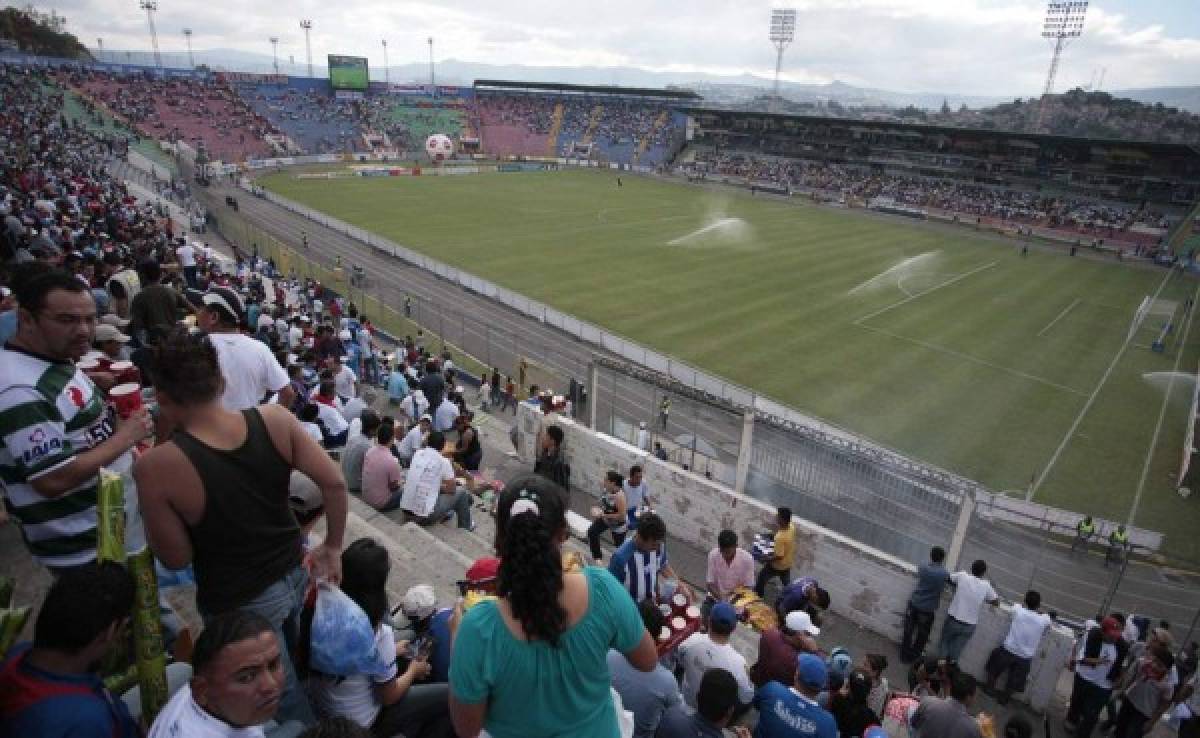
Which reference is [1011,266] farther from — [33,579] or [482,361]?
[33,579]

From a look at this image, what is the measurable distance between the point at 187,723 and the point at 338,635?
0.91m

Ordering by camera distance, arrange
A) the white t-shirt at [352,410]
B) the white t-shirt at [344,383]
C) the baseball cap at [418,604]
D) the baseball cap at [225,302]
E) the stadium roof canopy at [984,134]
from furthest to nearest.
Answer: the stadium roof canopy at [984,134], the white t-shirt at [344,383], the white t-shirt at [352,410], the baseball cap at [225,302], the baseball cap at [418,604]

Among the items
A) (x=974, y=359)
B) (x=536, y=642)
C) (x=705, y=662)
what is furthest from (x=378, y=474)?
(x=974, y=359)

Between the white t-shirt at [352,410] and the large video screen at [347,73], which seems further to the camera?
the large video screen at [347,73]

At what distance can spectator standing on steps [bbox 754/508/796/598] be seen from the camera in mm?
8594

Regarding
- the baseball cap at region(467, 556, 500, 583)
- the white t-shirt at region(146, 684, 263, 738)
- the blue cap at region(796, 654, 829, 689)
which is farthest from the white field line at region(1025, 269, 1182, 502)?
the white t-shirt at region(146, 684, 263, 738)

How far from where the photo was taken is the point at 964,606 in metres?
8.13

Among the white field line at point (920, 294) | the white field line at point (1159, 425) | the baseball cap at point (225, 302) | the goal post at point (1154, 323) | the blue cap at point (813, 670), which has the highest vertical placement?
the baseball cap at point (225, 302)

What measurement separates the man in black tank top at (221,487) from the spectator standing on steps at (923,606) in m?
7.67

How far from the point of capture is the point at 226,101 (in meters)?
69.7

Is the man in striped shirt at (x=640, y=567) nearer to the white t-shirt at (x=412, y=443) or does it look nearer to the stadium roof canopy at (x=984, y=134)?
the white t-shirt at (x=412, y=443)

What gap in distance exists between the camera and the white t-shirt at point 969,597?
8.07 m

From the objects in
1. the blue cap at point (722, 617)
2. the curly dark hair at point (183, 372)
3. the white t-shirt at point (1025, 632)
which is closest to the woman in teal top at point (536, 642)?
the curly dark hair at point (183, 372)

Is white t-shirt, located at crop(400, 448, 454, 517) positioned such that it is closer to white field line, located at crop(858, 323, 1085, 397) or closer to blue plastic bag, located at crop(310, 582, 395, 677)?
blue plastic bag, located at crop(310, 582, 395, 677)
